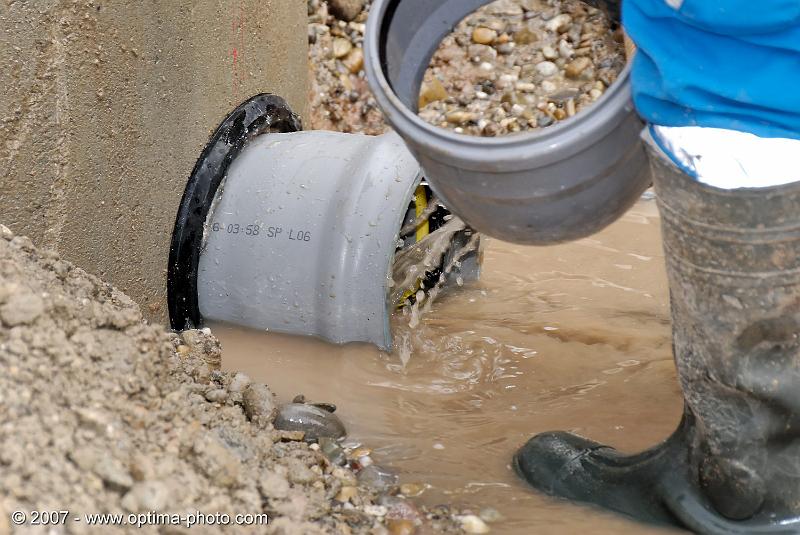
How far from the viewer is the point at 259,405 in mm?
1896

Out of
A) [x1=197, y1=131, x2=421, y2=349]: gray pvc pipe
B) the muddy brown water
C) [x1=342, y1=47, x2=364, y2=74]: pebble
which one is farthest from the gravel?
[x1=197, y1=131, x2=421, y2=349]: gray pvc pipe

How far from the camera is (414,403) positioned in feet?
7.24

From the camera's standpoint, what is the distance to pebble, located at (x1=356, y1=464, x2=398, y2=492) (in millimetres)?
1781

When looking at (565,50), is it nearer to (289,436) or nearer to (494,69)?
(494,69)

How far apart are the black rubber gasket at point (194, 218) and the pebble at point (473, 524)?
3.55 ft

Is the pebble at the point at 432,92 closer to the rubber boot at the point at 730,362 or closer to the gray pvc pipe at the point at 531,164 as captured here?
the gray pvc pipe at the point at 531,164

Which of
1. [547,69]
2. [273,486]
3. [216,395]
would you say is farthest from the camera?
[547,69]

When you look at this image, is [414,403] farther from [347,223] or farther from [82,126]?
[82,126]

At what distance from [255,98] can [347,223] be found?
60 cm

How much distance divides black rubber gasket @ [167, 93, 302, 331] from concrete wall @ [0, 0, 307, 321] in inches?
1.1

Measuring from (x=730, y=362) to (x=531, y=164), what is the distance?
0.42 metres

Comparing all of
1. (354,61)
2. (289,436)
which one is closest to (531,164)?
(289,436)

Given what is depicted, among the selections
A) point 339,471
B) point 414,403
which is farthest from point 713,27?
point 414,403

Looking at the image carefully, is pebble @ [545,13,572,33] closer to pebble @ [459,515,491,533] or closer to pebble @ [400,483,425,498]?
pebble @ [400,483,425,498]
